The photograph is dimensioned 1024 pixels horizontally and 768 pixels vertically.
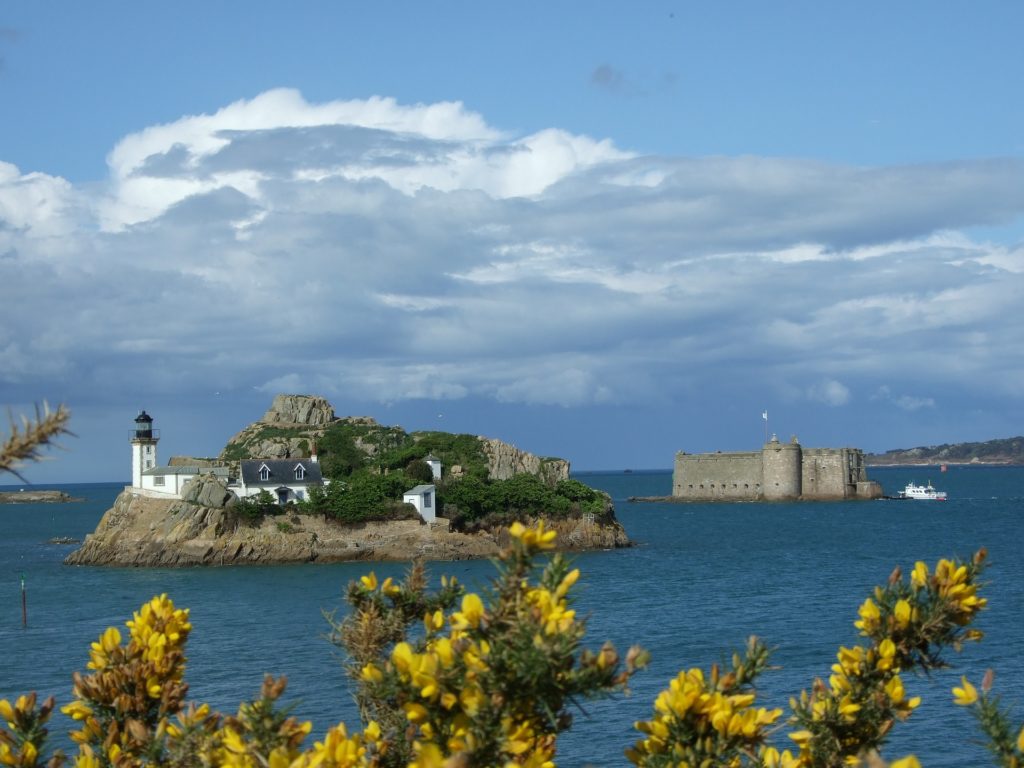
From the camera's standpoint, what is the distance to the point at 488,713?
4.96 meters

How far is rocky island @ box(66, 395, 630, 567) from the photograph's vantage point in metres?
65.9

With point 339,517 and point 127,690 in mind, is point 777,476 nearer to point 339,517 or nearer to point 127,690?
point 339,517

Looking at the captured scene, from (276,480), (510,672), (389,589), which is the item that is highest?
(276,480)

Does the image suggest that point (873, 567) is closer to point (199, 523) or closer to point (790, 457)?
point (199, 523)

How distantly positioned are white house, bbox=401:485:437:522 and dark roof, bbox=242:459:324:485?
6249mm

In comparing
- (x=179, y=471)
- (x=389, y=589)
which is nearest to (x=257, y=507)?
(x=179, y=471)

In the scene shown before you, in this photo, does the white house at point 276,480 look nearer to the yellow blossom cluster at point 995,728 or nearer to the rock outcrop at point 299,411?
the rock outcrop at point 299,411

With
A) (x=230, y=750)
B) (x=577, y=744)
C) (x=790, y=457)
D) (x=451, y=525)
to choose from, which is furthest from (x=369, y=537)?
(x=790, y=457)

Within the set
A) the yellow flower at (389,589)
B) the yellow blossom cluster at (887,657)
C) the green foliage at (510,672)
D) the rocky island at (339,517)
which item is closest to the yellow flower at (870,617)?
the yellow blossom cluster at (887,657)

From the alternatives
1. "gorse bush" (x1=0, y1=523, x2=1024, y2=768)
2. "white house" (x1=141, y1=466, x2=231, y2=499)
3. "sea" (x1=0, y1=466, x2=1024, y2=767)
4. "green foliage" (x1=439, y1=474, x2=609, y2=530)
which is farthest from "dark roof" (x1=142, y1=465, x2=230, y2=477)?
"gorse bush" (x1=0, y1=523, x2=1024, y2=768)

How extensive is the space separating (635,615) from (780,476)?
290 feet

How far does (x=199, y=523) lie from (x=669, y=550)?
92.6 ft

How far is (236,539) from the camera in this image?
6588 centimetres

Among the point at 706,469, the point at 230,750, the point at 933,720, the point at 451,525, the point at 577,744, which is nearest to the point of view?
the point at 230,750
